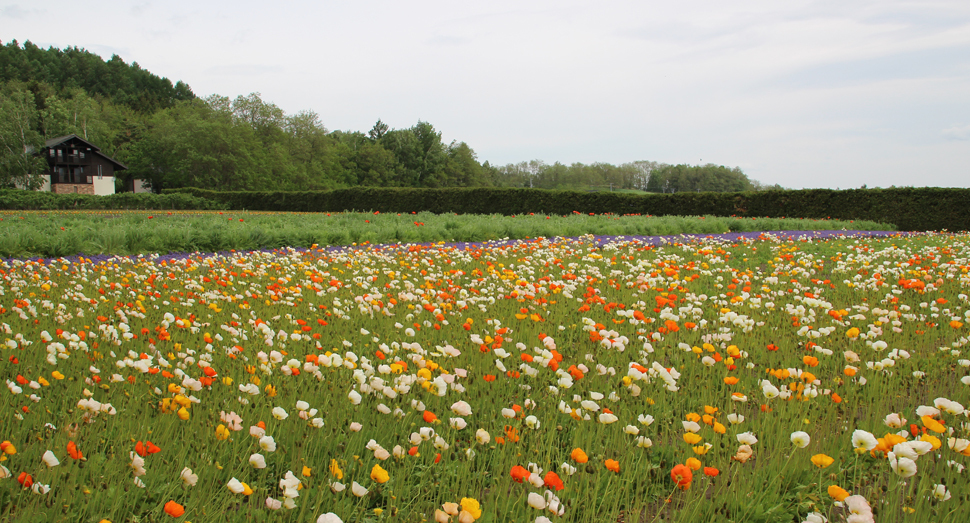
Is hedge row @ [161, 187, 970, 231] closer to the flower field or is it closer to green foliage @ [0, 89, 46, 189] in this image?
the flower field

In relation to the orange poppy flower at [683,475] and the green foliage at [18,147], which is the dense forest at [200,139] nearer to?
the green foliage at [18,147]

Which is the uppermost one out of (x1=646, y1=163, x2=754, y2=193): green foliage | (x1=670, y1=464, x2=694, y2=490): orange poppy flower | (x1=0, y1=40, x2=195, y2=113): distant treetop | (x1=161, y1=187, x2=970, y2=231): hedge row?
(x1=0, y1=40, x2=195, y2=113): distant treetop

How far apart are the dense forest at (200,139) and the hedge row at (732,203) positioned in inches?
1010

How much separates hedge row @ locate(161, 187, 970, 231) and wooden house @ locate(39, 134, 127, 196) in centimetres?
3485

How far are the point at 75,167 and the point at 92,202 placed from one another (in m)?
23.7

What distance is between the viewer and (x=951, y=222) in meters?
21.4

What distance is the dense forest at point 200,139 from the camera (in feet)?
159

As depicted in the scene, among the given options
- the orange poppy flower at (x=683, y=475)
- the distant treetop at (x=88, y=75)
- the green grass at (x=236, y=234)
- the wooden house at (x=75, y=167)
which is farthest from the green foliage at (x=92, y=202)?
the distant treetop at (x=88, y=75)

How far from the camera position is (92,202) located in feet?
105

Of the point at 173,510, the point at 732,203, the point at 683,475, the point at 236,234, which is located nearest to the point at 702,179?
the point at 732,203

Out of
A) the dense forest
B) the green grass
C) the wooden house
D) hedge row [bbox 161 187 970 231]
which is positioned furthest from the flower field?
the wooden house

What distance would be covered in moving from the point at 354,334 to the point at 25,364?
184cm

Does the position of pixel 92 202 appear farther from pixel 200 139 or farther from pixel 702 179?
pixel 702 179

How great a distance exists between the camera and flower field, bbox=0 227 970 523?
1.86 meters
